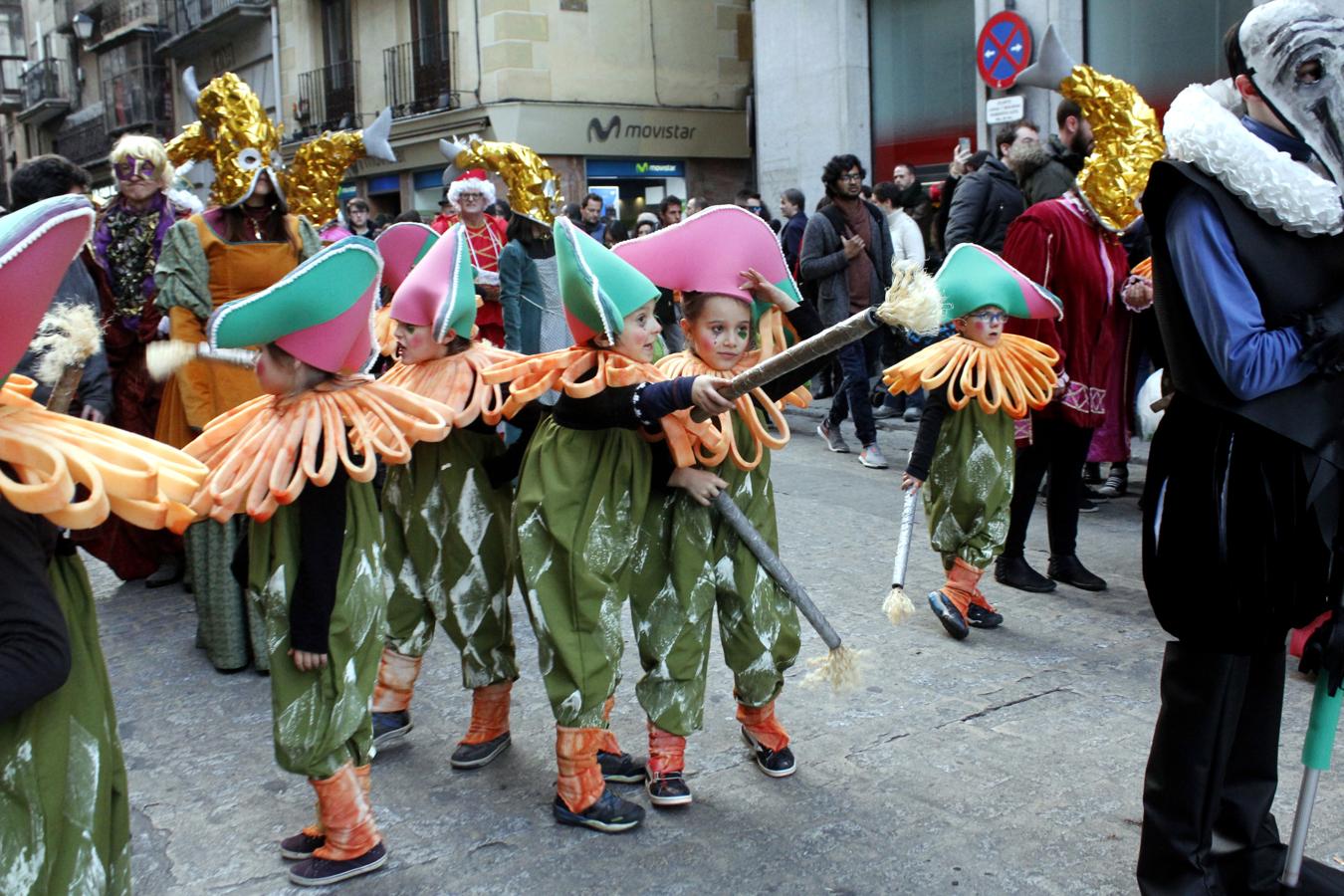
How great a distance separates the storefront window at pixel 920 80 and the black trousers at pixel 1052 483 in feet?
29.9

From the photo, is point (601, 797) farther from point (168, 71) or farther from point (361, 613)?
point (168, 71)

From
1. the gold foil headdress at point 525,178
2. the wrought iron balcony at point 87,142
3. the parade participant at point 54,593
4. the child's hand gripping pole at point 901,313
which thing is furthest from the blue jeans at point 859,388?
the wrought iron balcony at point 87,142

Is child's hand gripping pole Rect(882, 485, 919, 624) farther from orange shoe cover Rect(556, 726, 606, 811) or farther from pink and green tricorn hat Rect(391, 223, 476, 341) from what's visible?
pink and green tricorn hat Rect(391, 223, 476, 341)

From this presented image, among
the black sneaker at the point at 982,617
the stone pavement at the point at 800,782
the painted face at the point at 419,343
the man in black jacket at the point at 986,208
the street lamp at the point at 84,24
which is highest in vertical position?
the street lamp at the point at 84,24

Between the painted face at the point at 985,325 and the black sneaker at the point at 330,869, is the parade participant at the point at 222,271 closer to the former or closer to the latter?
the black sneaker at the point at 330,869

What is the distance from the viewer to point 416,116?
21.3m

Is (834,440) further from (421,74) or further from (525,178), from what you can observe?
(421,74)

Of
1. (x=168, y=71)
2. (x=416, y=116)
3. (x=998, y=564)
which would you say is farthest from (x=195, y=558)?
(x=168, y=71)

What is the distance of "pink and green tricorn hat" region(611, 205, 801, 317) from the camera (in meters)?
3.66

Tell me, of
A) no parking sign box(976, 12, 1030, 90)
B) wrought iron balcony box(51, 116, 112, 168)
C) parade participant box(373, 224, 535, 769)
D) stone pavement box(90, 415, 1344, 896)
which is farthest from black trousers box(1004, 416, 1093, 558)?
wrought iron balcony box(51, 116, 112, 168)

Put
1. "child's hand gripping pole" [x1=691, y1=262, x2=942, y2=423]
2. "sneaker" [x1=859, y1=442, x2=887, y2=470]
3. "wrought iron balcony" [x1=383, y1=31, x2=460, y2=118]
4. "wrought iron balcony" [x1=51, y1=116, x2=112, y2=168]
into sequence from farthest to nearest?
"wrought iron balcony" [x1=51, y1=116, x2=112, y2=168], "wrought iron balcony" [x1=383, y1=31, x2=460, y2=118], "sneaker" [x1=859, y1=442, x2=887, y2=470], "child's hand gripping pole" [x1=691, y1=262, x2=942, y2=423]

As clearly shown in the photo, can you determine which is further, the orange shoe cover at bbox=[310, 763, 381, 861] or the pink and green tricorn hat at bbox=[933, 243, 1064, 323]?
the pink and green tricorn hat at bbox=[933, 243, 1064, 323]

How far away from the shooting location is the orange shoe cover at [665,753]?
3660 mm

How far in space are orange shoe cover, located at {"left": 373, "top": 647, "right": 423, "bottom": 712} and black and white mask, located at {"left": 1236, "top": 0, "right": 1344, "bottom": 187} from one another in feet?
9.57
